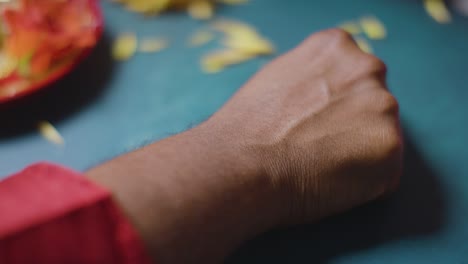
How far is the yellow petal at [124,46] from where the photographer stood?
91 centimetres

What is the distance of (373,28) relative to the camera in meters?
0.94

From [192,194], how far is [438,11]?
2.15ft

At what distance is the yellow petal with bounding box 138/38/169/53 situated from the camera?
0.92 metres

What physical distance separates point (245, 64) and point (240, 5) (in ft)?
0.57

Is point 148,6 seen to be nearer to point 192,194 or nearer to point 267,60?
point 267,60

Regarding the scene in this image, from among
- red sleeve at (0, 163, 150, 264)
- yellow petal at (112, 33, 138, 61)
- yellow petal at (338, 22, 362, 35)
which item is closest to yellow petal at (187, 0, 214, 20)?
yellow petal at (112, 33, 138, 61)

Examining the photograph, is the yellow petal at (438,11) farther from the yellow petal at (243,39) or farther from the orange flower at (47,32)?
the orange flower at (47,32)

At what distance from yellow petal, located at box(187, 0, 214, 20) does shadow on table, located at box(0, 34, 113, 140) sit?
0.61 ft

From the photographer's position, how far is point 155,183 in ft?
1.73

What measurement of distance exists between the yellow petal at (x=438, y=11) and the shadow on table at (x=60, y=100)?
579mm

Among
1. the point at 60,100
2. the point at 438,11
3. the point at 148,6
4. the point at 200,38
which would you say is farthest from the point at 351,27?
the point at 60,100

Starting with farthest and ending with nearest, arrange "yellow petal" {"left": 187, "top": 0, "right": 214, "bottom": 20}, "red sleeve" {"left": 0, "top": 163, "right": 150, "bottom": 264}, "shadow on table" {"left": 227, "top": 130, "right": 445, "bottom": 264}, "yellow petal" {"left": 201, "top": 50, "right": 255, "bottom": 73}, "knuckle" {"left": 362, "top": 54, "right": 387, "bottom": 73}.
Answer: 1. "yellow petal" {"left": 187, "top": 0, "right": 214, "bottom": 20}
2. "yellow petal" {"left": 201, "top": 50, "right": 255, "bottom": 73}
3. "knuckle" {"left": 362, "top": 54, "right": 387, "bottom": 73}
4. "shadow on table" {"left": 227, "top": 130, "right": 445, "bottom": 264}
5. "red sleeve" {"left": 0, "top": 163, "right": 150, "bottom": 264}

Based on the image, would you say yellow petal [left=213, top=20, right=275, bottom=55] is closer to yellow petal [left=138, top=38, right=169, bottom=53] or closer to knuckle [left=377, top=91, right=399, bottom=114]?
yellow petal [left=138, top=38, right=169, bottom=53]

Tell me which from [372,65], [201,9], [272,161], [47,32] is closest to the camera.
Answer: [272,161]
